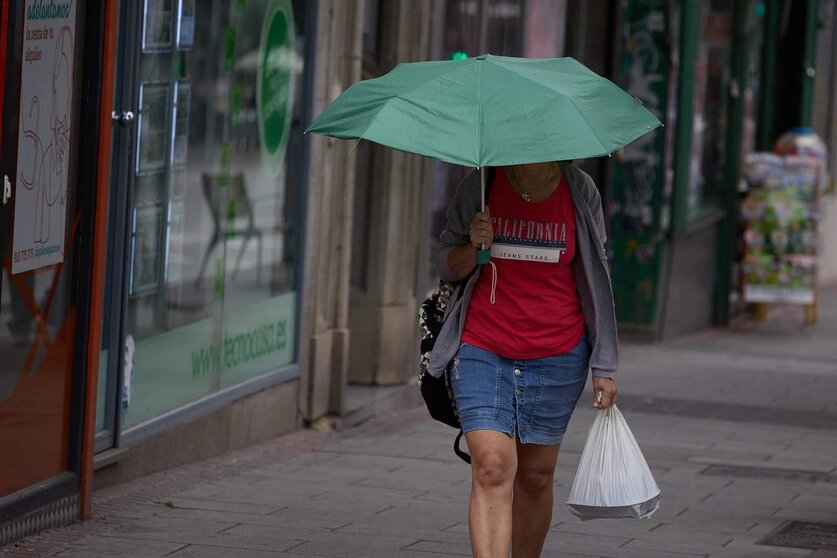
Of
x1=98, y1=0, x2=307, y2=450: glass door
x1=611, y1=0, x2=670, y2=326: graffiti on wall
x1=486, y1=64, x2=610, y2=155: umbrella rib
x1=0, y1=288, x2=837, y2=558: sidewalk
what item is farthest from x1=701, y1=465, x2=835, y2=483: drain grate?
x1=611, y1=0, x2=670, y2=326: graffiti on wall

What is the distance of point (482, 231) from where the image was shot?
4.79 metres

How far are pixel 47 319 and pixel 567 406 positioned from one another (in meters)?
1.96

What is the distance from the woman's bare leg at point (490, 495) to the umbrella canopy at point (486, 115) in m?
→ 0.87

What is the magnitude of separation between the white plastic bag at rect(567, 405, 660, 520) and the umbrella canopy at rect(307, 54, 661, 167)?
0.95 metres

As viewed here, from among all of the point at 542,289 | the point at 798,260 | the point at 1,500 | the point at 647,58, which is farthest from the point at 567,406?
the point at 798,260

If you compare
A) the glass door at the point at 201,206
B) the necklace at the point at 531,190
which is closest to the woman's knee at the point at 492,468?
the necklace at the point at 531,190

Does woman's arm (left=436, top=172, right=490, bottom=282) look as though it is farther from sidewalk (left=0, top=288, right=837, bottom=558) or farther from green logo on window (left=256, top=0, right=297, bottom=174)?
green logo on window (left=256, top=0, right=297, bottom=174)

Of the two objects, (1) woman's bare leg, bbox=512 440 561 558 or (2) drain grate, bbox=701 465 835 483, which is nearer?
(1) woman's bare leg, bbox=512 440 561 558

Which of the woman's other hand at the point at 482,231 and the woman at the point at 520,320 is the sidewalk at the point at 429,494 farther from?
the woman's other hand at the point at 482,231

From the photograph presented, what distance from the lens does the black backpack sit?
495 cm

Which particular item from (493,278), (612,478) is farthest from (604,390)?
(493,278)

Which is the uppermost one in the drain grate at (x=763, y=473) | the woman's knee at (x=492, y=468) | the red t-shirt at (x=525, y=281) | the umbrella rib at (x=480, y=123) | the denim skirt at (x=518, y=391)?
the umbrella rib at (x=480, y=123)

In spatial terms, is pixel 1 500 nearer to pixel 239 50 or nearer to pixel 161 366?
pixel 161 366

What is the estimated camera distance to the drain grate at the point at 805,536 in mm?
6414
